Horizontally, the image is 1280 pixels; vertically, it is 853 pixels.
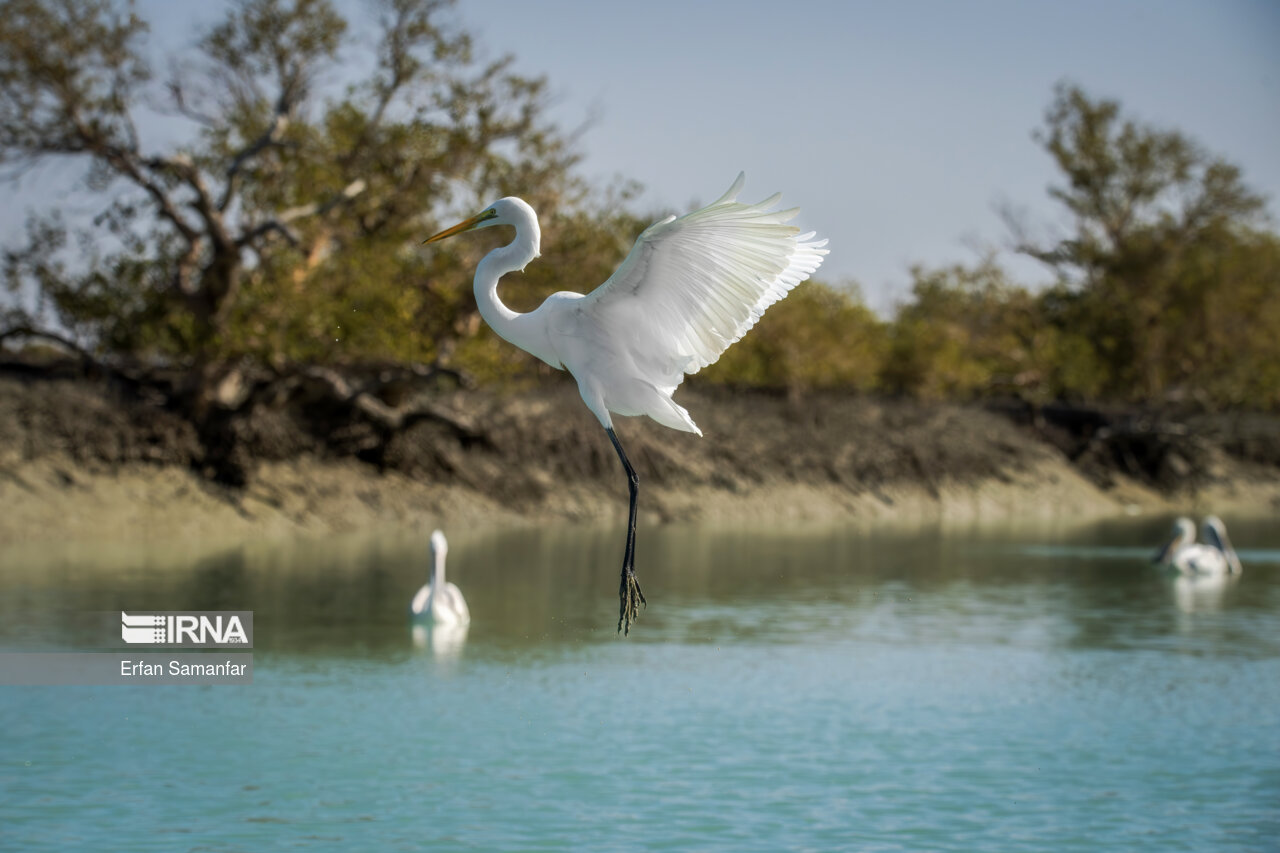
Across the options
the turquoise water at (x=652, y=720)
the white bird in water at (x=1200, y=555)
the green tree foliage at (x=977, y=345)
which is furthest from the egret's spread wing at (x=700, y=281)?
the green tree foliage at (x=977, y=345)

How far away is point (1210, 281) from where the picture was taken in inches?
1391

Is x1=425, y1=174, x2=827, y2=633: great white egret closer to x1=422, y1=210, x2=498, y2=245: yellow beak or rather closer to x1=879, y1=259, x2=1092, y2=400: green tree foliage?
x1=422, y1=210, x2=498, y2=245: yellow beak

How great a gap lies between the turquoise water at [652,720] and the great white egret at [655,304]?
3.67m

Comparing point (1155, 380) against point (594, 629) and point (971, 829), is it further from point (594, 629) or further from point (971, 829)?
point (971, 829)

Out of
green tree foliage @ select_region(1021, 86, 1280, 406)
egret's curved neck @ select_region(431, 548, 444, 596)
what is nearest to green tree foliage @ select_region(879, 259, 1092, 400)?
green tree foliage @ select_region(1021, 86, 1280, 406)

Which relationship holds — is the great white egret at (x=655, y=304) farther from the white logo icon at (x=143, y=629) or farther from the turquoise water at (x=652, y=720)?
the white logo icon at (x=143, y=629)

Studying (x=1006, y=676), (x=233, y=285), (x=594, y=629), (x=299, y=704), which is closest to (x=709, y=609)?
(x=594, y=629)

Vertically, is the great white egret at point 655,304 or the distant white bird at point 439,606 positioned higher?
the great white egret at point 655,304

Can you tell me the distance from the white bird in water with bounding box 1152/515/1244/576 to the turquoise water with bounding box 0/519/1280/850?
1.40 metres

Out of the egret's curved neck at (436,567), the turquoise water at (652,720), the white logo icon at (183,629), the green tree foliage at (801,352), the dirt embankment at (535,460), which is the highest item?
the green tree foliage at (801,352)

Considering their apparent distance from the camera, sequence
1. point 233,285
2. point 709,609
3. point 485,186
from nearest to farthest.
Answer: point 709,609 → point 233,285 → point 485,186

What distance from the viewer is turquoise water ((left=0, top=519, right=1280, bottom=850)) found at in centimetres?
818

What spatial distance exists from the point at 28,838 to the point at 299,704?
305 cm

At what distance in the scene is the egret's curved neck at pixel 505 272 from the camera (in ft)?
16.0
